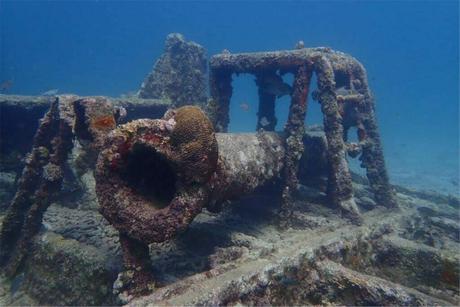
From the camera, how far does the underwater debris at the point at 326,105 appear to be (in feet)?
29.4

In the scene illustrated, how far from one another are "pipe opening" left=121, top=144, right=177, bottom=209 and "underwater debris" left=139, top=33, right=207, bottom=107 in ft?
36.5

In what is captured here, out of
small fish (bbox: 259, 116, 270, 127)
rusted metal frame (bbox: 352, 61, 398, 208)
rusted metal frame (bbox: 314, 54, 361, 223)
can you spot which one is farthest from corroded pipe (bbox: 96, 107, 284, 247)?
rusted metal frame (bbox: 352, 61, 398, 208)

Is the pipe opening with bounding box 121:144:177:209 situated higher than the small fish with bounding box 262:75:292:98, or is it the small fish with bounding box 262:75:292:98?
the small fish with bounding box 262:75:292:98

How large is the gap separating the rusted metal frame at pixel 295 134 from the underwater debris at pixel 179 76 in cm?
843

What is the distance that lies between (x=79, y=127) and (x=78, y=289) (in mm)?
2797

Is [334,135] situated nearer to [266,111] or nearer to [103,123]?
[266,111]

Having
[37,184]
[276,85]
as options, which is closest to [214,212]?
[37,184]

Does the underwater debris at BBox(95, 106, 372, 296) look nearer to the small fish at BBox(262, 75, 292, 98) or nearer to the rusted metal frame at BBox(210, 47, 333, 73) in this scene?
the rusted metal frame at BBox(210, 47, 333, 73)

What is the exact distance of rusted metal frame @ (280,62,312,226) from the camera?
8.44m

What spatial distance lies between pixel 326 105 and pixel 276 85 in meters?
1.88

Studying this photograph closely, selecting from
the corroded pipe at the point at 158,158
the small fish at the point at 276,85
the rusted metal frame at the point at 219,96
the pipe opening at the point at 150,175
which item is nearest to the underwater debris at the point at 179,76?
the rusted metal frame at the point at 219,96

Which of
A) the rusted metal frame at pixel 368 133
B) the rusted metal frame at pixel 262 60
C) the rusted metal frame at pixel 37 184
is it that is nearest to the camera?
the rusted metal frame at pixel 37 184

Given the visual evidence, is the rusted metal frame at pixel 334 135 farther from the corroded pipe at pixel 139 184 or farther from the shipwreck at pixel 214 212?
the corroded pipe at pixel 139 184

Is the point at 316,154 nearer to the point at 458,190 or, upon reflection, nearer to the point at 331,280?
the point at 331,280
